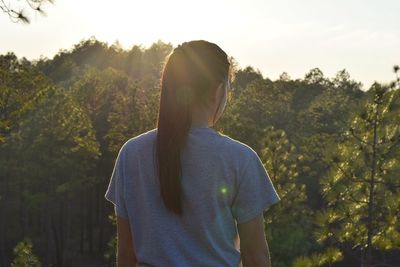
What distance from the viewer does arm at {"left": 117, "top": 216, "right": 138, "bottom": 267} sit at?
2.02 meters

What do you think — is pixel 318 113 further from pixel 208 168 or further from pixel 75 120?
pixel 208 168

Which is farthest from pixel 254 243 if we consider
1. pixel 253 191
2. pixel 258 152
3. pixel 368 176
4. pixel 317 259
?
pixel 258 152

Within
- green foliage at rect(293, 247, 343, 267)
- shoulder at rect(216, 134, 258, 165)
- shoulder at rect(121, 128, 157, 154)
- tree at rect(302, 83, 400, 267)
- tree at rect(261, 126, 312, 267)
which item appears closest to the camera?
shoulder at rect(216, 134, 258, 165)

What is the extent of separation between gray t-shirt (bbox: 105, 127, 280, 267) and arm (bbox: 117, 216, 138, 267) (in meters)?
0.14

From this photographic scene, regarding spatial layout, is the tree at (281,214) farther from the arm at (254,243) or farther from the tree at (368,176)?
the arm at (254,243)

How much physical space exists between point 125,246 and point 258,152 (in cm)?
2083

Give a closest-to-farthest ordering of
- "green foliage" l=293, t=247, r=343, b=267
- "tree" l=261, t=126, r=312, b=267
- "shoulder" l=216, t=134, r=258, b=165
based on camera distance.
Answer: "shoulder" l=216, t=134, r=258, b=165
"green foliage" l=293, t=247, r=343, b=267
"tree" l=261, t=126, r=312, b=267

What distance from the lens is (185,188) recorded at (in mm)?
1798

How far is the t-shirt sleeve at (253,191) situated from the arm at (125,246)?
447mm

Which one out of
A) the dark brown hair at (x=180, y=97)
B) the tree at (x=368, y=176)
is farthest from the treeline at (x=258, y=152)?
the dark brown hair at (x=180, y=97)

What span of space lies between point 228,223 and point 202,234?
3.5 inches

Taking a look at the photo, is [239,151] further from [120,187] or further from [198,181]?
[120,187]

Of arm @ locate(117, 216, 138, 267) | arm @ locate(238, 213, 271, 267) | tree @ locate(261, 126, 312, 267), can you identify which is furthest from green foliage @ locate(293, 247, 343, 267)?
arm @ locate(238, 213, 271, 267)

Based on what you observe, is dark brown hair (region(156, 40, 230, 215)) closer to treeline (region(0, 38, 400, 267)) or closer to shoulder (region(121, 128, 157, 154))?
shoulder (region(121, 128, 157, 154))
